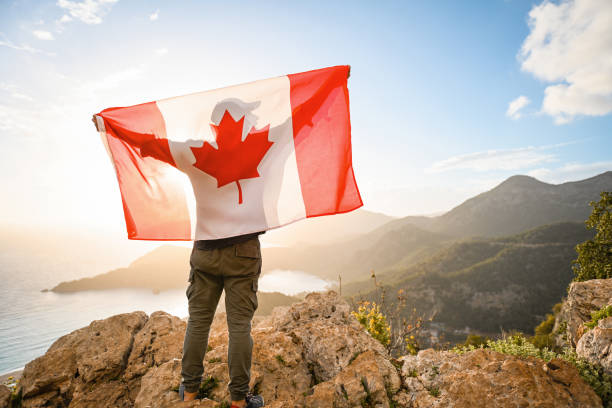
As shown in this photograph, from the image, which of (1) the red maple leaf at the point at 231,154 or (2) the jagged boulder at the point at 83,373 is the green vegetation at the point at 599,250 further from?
(2) the jagged boulder at the point at 83,373

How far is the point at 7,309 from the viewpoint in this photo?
110 ft

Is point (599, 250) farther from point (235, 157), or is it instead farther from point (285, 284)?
point (285, 284)

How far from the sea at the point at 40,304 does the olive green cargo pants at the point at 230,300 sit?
17.3m

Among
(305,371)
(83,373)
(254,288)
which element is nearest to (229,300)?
(254,288)

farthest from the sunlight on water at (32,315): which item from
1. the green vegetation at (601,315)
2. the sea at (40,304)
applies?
the green vegetation at (601,315)

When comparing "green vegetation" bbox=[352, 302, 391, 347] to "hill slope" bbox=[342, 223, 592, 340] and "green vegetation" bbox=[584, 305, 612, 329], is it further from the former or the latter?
"hill slope" bbox=[342, 223, 592, 340]

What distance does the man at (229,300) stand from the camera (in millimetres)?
2658

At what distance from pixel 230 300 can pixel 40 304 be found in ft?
172

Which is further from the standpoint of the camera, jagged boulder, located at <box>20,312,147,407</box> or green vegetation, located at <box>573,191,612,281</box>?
green vegetation, located at <box>573,191,612,281</box>

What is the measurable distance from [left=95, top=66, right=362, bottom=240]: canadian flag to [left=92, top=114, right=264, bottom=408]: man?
0.72ft

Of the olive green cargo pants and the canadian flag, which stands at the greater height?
the canadian flag

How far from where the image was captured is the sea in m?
28.9

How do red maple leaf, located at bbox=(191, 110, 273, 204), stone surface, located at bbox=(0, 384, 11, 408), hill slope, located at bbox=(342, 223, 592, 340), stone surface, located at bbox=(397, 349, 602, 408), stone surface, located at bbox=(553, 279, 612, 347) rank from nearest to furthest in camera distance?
1. stone surface, located at bbox=(397, 349, 602, 408)
2. red maple leaf, located at bbox=(191, 110, 273, 204)
3. stone surface, located at bbox=(0, 384, 11, 408)
4. stone surface, located at bbox=(553, 279, 612, 347)
5. hill slope, located at bbox=(342, 223, 592, 340)

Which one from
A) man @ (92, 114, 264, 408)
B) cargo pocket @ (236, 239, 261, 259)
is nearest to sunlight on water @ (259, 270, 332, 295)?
man @ (92, 114, 264, 408)
